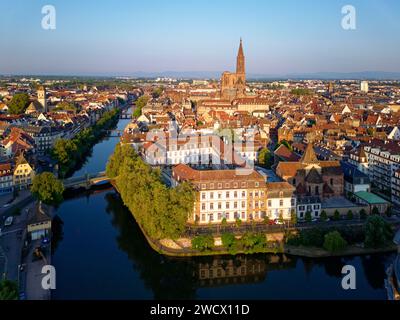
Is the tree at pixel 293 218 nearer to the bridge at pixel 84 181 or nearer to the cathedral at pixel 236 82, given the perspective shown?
the bridge at pixel 84 181

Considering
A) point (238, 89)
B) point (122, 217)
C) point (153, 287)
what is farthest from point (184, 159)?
point (238, 89)

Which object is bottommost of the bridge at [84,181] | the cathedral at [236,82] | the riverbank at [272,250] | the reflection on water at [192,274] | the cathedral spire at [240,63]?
the reflection on water at [192,274]

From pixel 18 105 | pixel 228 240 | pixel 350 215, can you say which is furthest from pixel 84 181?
pixel 18 105

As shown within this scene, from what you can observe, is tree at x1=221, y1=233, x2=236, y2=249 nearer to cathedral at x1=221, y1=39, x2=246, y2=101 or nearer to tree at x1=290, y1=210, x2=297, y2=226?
tree at x1=290, y1=210, x2=297, y2=226

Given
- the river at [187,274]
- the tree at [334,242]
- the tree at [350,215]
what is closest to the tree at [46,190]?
the river at [187,274]

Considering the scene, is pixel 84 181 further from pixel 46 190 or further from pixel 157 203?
pixel 157 203
